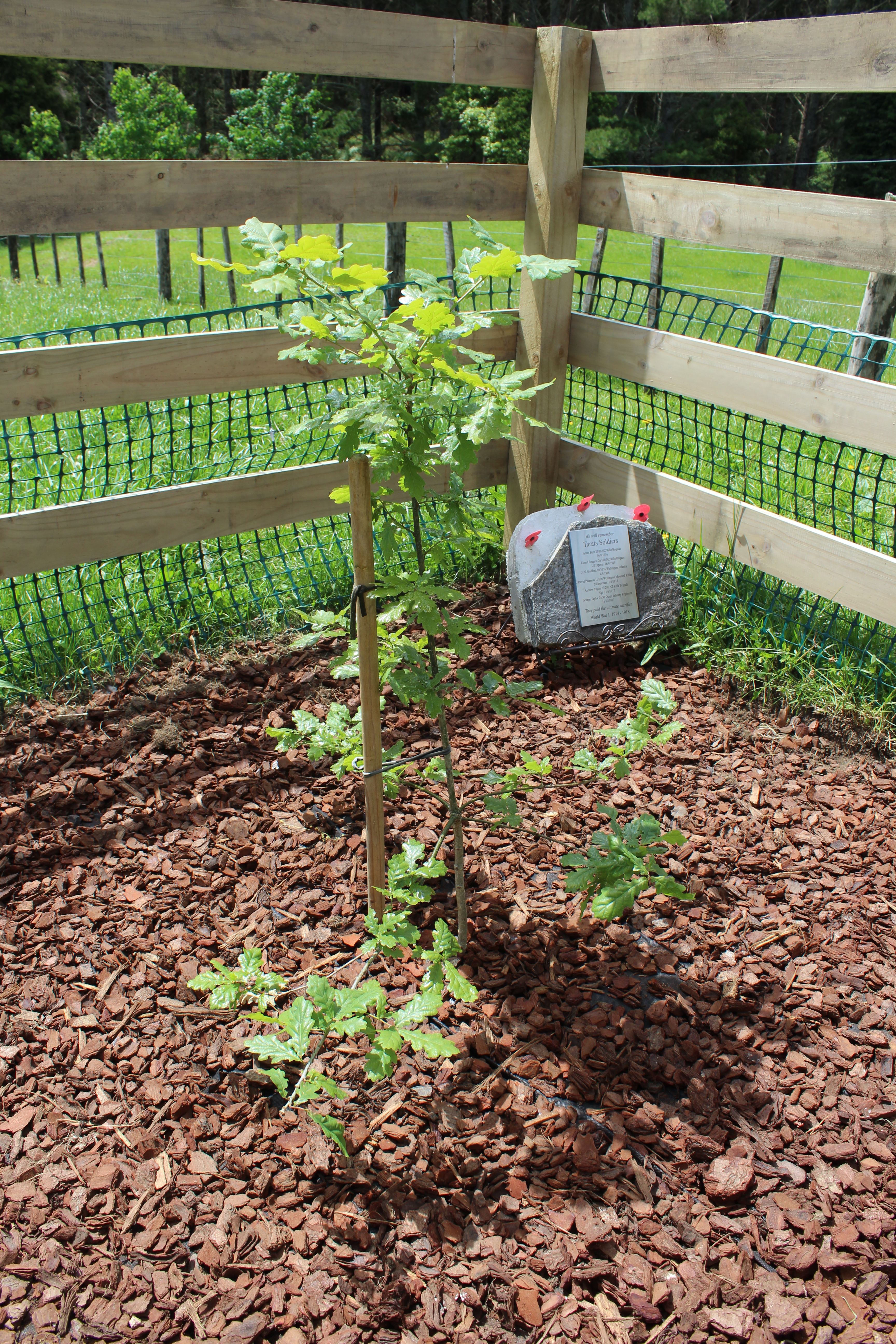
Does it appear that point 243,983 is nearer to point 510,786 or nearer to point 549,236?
point 510,786

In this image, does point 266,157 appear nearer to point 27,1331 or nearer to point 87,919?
point 87,919

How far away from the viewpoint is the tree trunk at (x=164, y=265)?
39.4 ft

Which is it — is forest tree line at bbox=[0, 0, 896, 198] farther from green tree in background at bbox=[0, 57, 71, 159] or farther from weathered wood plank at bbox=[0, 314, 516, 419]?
weathered wood plank at bbox=[0, 314, 516, 419]

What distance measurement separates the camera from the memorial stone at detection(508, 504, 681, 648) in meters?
3.66

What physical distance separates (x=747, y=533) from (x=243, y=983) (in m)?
2.47

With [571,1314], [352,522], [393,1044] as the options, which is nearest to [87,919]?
[393,1044]

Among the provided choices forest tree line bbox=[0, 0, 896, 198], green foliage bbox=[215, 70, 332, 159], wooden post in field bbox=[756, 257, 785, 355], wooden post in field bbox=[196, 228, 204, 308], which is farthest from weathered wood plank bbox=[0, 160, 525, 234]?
green foliage bbox=[215, 70, 332, 159]

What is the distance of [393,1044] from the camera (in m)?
1.74

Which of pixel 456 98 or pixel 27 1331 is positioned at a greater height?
pixel 456 98

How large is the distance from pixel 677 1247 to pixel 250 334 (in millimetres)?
2981

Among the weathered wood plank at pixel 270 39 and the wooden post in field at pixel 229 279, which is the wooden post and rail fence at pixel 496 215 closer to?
the weathered wood plank at pixel 270 39

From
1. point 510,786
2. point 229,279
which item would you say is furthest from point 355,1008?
point 229,279

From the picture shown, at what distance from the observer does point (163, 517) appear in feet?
11.0

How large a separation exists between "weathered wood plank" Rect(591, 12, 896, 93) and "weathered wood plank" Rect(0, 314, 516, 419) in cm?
153
